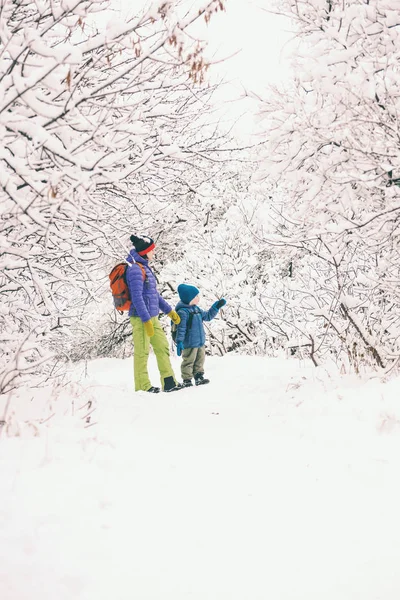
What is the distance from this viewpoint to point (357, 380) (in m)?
4.77

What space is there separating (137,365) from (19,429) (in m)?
3.14

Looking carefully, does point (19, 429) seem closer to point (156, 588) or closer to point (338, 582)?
point (156, 588)

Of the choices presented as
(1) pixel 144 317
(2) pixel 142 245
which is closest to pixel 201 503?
(1) pixel 144 317

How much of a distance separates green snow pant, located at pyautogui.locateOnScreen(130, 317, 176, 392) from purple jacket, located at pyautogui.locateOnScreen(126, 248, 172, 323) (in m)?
0.18

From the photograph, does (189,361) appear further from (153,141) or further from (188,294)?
(153,141)

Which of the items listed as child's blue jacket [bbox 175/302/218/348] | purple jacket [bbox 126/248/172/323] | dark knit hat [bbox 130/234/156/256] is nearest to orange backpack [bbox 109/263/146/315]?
purple jacket [bbox 126/248/172/323]

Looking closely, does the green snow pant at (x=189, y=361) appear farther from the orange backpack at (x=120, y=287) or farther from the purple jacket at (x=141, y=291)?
the orange backpack at (x=120, y=287)

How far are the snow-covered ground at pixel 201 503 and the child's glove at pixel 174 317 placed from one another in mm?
2542

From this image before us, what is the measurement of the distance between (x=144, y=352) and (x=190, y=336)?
1.02m

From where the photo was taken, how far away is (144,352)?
623cm

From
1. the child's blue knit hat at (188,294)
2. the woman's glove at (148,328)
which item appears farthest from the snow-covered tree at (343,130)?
the child's blue knit hat at (188,294)

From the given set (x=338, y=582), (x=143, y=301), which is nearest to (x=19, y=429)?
(x=338, y=582)

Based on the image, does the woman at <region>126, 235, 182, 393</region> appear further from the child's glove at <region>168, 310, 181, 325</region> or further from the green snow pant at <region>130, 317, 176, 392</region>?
the child's glove at <region>168, 310, 181, 325</region>

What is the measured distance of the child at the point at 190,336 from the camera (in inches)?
277
